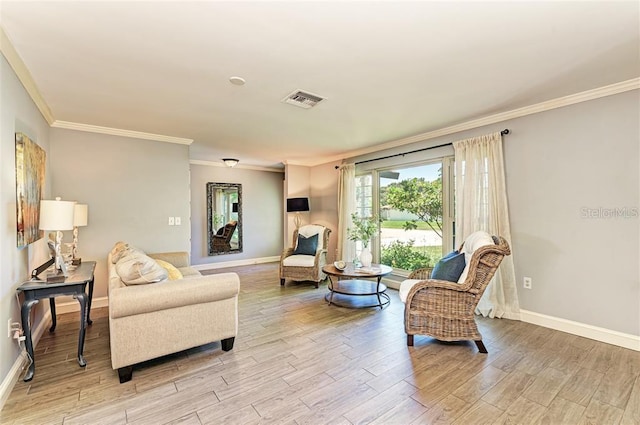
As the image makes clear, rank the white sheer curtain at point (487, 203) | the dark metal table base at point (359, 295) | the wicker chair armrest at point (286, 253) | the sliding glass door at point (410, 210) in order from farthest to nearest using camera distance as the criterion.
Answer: the wicker chair armrest at point (286, 253) → the sliding glass door at point (410, 210) → the dark metal table base at point (359, 295) → the white sheer curtain at point (487, 203)

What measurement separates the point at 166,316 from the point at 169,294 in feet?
0.68

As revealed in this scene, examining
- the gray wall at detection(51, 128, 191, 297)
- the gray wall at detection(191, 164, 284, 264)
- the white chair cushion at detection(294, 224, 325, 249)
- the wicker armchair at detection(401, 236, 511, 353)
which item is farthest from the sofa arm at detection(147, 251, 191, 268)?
the wicker armchair at detection(401, 236, 511, 353)

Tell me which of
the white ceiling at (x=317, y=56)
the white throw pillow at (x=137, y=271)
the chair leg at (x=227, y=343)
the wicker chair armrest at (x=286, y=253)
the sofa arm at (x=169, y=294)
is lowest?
the chair leg at (x=227, y=343)

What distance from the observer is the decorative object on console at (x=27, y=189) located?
228cm

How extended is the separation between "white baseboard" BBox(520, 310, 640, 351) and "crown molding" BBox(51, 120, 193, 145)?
5175 mm

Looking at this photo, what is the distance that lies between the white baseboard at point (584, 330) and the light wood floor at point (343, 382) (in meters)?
0.09

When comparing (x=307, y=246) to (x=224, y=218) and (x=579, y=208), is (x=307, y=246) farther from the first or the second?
(x=579, y=208)

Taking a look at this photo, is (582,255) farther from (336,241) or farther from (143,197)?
(143,197)

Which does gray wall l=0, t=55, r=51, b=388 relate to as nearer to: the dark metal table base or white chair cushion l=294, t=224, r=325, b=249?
the dark metal table base

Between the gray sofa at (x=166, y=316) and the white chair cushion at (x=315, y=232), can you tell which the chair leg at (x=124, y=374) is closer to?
the gray sofa at (x=166, y=316)

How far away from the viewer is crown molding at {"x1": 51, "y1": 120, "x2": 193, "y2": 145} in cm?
367

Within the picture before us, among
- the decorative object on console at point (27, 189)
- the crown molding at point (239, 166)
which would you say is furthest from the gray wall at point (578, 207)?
the crown molding at point (239, 166)

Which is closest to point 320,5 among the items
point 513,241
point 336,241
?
point 513,241

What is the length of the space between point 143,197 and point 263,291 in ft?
7.44
